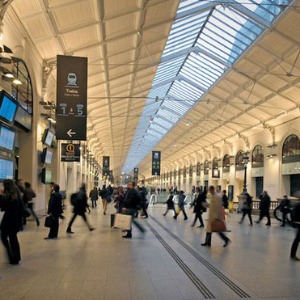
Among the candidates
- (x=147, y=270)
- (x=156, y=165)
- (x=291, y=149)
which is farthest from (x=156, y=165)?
(x=147, y=270)

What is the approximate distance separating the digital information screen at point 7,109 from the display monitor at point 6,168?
1327 millimetres

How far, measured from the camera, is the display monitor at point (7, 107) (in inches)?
402

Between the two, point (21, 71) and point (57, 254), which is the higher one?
point (21, 71)

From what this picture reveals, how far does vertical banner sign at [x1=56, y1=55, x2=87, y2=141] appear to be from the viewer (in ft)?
40.8

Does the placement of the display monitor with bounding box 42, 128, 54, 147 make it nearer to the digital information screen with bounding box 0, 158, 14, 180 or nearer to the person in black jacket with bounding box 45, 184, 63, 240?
the digital information screen with bounding box 0, 158, 14, 180

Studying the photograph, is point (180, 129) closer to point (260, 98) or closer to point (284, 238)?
point (260, 98)

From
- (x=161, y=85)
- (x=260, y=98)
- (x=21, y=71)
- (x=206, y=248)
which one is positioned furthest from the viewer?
(x=161, y=85)

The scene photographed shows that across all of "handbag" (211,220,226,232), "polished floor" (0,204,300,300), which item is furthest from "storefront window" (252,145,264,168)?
"handbag" (211,220,226,232)

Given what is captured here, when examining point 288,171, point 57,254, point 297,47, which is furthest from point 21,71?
point 288,171

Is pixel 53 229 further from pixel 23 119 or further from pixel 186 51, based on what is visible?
pixel 186 51

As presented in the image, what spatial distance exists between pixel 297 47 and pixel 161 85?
13185 mm

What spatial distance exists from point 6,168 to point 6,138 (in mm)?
1032

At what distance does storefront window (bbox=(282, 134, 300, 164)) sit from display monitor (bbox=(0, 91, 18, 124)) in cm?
2040

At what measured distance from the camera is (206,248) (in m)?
9.49
